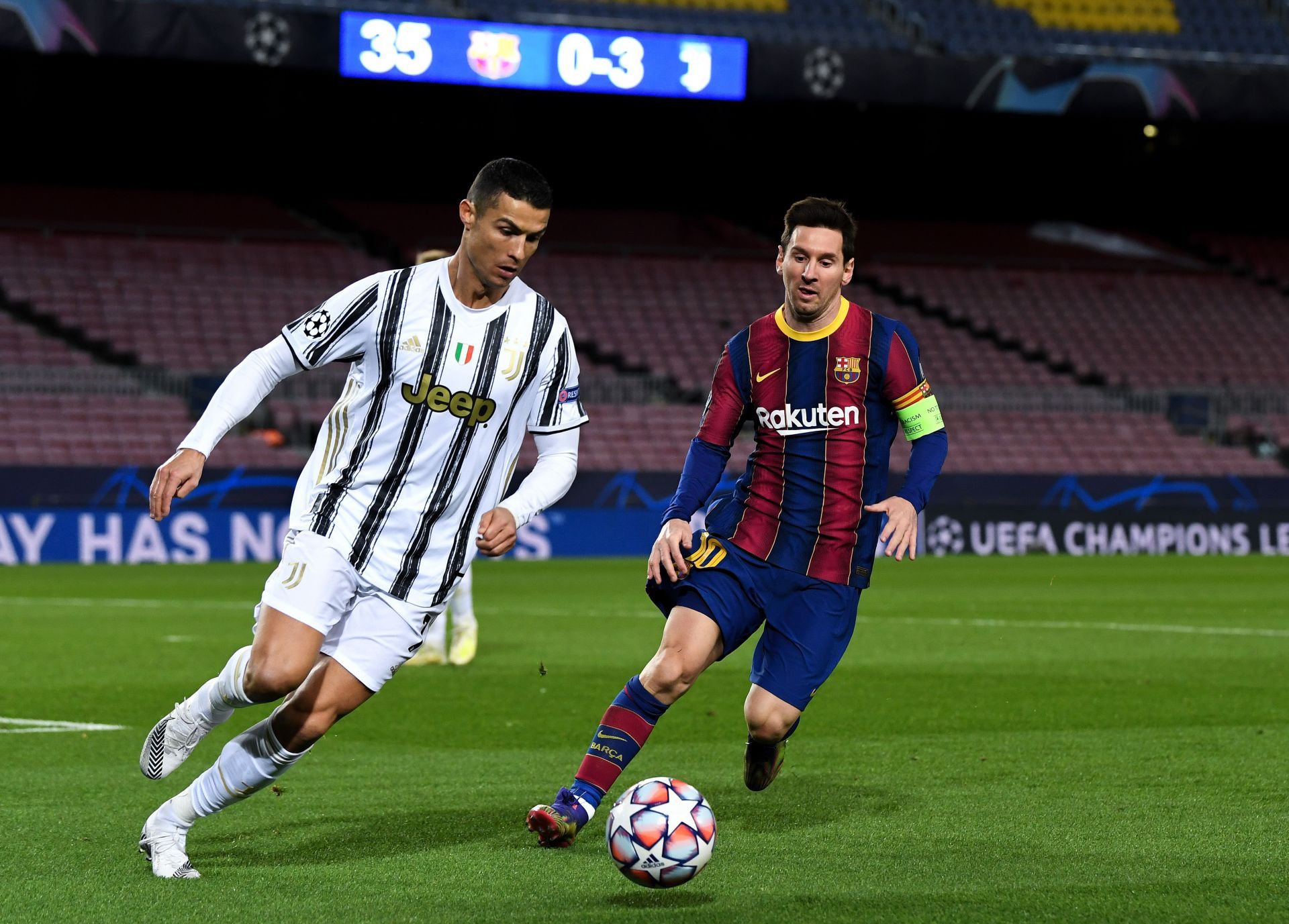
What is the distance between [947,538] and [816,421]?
17919 mm

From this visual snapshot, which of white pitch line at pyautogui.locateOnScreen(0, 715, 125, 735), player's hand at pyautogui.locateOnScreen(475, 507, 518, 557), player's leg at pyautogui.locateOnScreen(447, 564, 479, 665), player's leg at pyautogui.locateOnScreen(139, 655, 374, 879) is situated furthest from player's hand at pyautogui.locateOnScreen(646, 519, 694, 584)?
player's leg at pyautogui.locateOnScreen(447, 564, 479, 665)

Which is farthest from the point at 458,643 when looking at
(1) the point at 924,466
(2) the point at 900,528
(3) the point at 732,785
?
(2) the point at 900,528

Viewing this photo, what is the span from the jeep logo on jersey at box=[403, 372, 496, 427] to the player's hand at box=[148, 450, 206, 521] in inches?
25.9

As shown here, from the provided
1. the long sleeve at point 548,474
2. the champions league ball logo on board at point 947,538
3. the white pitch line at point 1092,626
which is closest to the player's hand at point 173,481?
the long sleeve at point 548,474

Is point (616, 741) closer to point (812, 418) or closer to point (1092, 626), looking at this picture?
point (812, 418)

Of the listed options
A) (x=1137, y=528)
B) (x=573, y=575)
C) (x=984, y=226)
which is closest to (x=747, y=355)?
(x=573, y=575)

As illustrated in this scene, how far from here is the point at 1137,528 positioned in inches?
958

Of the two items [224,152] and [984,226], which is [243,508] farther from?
[984,226]

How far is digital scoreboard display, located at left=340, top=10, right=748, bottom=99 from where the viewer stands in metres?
22.6

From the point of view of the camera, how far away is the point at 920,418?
589 cm

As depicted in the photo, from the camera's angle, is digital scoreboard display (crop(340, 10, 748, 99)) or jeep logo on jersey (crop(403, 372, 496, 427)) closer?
jeep logo on jersey (crop(403, 372, 496, 427))

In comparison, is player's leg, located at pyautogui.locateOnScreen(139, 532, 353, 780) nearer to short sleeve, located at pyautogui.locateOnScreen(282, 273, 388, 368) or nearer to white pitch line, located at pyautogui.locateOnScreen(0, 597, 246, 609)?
short sleeve, located at pyautogui.locateOnScreen(282, 273, 388, 368)

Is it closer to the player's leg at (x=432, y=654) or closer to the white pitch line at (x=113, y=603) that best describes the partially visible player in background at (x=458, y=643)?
the player's leg at (x=432, y=654)

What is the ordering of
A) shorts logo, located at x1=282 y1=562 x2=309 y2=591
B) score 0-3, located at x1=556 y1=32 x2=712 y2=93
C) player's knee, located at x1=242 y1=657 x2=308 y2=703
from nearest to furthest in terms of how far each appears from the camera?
1. player's knee, located at x1=242 y1=657 x2=308 y2=703
2. shorts logo, located at x1=282 y1=562 x2=309 y2=591
3. score 0-3, located at x1=556 y1=32 x2=712 y2=93
